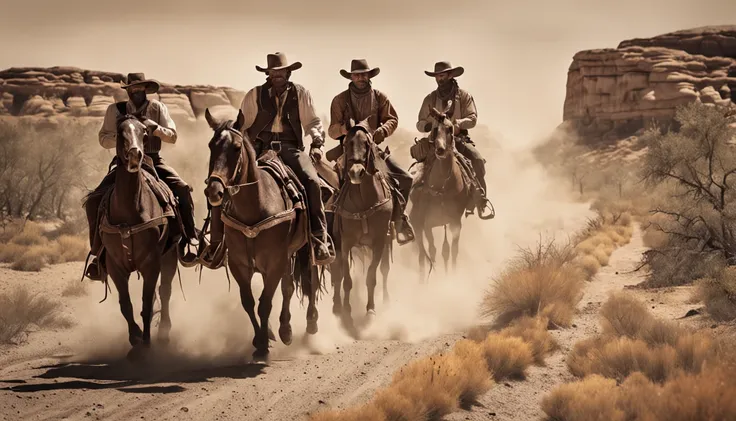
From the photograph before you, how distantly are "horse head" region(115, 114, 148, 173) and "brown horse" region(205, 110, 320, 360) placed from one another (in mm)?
812

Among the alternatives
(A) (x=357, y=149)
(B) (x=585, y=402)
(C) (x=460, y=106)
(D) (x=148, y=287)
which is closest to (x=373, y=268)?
(A) (x=357, y=149)

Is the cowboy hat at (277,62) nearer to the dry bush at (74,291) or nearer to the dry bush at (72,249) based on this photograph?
the dry bush at (74,291)

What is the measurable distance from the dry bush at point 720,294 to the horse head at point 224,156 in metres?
6.61

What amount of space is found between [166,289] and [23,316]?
8.86 ft

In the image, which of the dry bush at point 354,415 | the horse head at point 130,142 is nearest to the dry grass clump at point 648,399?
the dry bush at point 354,415

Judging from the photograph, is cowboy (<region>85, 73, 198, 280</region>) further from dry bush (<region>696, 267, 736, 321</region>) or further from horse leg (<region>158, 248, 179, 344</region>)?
dry bush (<region>696, 267, 736, 321</region>)

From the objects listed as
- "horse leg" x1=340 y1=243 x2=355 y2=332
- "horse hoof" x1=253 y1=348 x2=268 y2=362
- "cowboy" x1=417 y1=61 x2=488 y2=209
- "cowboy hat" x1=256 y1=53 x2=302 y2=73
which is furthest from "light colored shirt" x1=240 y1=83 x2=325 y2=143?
"cowboy" x1=417 y1=61 x2=488 y2=209

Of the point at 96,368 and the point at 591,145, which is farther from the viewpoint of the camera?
the point at 591,145

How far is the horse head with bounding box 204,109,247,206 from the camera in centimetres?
897

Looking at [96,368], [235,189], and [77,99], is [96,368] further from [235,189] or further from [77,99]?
[77,99]

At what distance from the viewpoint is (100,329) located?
1284 centimetres

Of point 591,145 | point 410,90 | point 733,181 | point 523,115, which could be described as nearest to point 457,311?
point 733,181

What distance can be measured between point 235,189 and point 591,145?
253ft

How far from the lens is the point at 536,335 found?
35.5 feet
